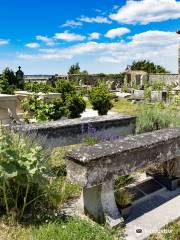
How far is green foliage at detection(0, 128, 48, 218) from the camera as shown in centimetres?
317

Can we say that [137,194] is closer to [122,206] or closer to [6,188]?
[122,206]

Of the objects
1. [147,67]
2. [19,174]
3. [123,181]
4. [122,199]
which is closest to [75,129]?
[123,181]

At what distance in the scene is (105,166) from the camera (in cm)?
329

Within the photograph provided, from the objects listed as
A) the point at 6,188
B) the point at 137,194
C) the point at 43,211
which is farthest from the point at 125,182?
the point at 6,188

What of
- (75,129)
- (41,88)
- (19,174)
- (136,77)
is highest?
(136,77)

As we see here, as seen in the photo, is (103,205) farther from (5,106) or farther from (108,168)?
(5,106)

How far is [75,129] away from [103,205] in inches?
92.6

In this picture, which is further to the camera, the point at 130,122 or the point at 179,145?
the point at 130,122

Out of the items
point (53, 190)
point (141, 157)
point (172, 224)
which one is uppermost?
point (141, 157)

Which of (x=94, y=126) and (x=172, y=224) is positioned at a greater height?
(x=94, y=126)

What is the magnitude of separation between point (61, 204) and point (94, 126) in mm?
2239

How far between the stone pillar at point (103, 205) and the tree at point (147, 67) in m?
44.9

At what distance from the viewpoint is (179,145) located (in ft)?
13.8

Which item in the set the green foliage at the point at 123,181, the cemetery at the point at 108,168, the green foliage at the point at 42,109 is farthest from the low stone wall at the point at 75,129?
the green foliage at the point at 42,109
